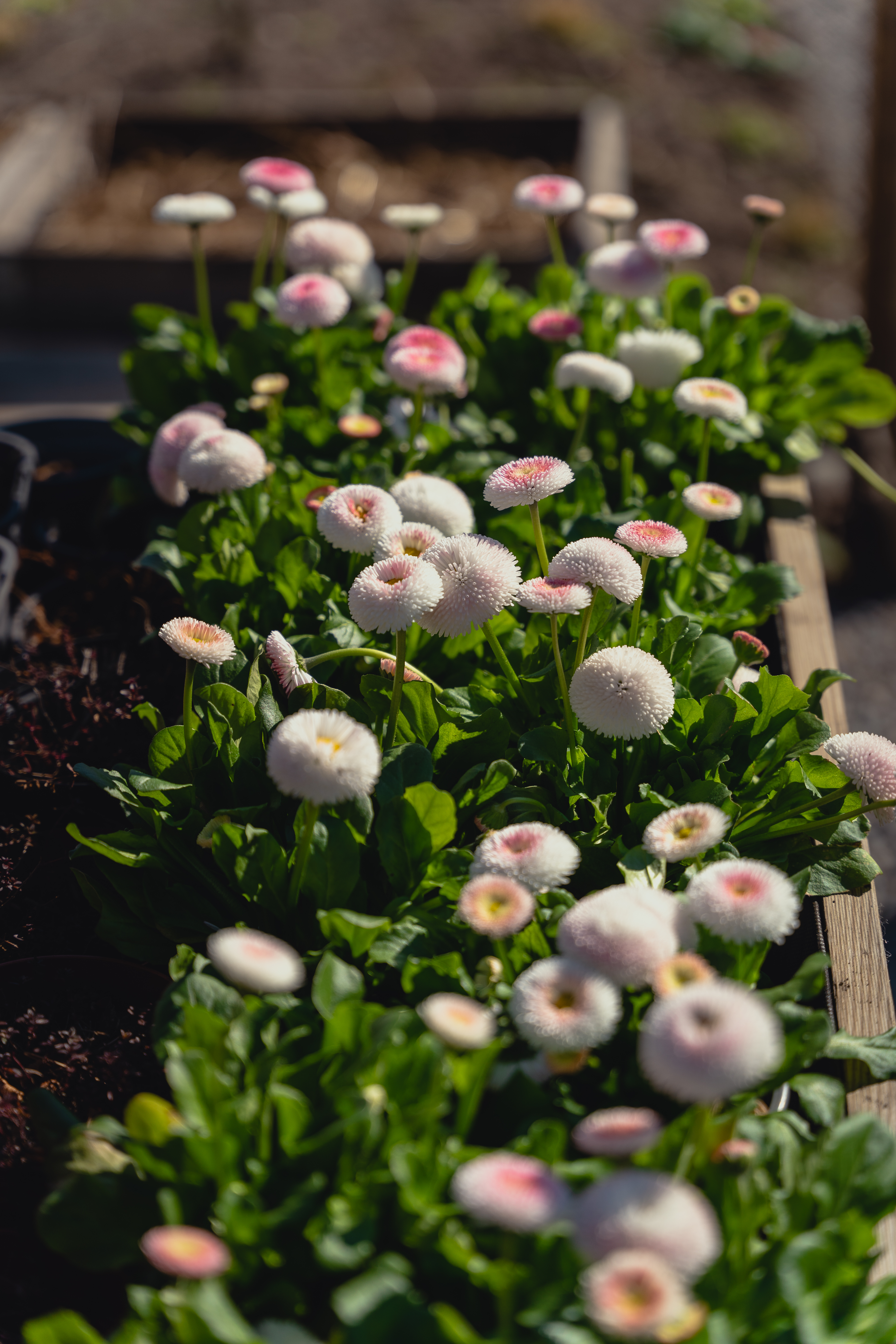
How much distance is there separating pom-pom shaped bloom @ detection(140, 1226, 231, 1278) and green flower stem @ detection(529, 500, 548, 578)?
3.08 feet

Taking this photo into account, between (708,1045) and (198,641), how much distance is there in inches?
33.3

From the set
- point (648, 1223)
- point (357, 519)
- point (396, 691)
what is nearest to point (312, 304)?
point (357, 519)

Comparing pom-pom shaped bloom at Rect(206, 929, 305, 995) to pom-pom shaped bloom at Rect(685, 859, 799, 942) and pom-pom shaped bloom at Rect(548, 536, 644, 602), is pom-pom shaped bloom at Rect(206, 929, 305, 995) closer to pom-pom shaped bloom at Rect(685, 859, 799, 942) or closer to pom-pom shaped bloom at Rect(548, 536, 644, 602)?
pom-pom shaped bloom at Rect(685, 859, 799, 942)

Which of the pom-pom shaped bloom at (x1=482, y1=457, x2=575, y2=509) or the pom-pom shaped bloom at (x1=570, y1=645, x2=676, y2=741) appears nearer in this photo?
the pom-pom shaped bloom at (x1=570, y1=645, x2=676, y2=741)

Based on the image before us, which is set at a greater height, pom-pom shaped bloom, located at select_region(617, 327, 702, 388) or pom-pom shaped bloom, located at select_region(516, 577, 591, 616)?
pom-pom shaped bloom, located at select_region(516, 577, 591, 616)

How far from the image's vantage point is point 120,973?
1.54 meters

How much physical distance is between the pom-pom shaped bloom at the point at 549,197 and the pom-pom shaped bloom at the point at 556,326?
0.23 m

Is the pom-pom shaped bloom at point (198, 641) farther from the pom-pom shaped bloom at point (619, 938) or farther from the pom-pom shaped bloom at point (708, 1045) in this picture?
the pom-pom shaped bloom at point (708, 1045)

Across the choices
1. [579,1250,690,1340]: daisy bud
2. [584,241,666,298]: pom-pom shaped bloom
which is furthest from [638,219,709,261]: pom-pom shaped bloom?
[579,1250,690,1340]: daisy bud

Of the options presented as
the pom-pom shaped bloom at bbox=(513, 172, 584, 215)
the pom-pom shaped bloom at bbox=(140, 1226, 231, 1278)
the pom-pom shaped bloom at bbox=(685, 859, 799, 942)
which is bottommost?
the pom-pom shaped bloom at bbox=(140, 1226, 231, 1278)

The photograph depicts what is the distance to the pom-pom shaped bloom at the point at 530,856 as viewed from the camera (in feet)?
4.03

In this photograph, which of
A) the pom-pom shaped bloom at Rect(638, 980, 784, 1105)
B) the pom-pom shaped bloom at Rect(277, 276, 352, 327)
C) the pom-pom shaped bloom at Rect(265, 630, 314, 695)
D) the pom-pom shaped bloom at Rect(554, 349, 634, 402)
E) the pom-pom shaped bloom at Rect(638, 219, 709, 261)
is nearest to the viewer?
the pom-pom shaped bloom at Rect(638, 980, 784, 1105)

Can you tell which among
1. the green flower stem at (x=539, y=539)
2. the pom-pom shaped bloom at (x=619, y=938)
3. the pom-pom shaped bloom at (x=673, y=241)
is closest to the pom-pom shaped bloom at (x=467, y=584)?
the green flower stem at (x=539, y=539)

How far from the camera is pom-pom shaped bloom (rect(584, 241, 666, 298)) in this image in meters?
2.41
